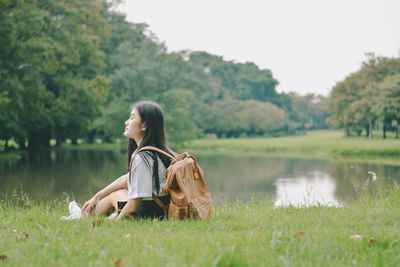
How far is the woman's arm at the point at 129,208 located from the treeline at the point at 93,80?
1949 cm

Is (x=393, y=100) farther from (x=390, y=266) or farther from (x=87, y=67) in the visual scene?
(x=390, y=266)

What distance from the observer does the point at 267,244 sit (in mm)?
3604

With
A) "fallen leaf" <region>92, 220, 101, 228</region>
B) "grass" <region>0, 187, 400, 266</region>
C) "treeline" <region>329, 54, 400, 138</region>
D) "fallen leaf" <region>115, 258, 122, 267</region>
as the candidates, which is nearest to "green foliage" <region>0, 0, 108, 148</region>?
"fallen leaf" <region>92, 220, 101, 228</region>

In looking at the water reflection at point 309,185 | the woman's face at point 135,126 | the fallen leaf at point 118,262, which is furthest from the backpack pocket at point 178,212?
the water reflection at point 309,185

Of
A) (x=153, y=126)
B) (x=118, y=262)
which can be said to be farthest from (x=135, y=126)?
(x=118, y=262)

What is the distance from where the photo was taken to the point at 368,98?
166ft

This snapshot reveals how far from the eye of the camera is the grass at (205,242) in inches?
126

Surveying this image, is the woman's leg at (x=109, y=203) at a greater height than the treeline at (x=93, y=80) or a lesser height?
lesser

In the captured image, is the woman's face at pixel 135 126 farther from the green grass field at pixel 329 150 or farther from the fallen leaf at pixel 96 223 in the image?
the green grass field at pixel 329 150

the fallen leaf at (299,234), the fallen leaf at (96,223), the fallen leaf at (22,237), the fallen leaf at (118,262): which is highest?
the fallen leaf at (118,262)

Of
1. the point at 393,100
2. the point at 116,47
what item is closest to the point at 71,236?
the point at 393,100

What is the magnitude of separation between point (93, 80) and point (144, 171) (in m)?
30.3

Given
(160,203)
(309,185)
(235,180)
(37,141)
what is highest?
(160,203)

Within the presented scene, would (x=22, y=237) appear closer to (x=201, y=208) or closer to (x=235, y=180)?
(x=201, y=208)
